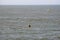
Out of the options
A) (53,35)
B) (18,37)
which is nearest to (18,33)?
(18,37)

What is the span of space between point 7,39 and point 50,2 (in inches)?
333

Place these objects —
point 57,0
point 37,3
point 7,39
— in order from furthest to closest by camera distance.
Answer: point 37,3
point 57,0
point 7,39

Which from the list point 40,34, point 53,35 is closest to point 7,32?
point 40,34

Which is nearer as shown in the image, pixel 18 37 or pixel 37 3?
pixel 18 37

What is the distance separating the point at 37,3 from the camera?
11.0 meters

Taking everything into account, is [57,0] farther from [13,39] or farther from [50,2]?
[13,39]

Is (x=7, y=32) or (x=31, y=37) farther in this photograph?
(x=7, y=32)

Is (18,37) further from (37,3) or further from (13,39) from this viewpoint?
(37,3)

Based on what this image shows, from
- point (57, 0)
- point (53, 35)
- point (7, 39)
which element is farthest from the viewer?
point (57, 0)

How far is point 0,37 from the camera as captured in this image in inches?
96.0

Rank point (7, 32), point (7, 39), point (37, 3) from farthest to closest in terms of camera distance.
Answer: point (37, 3) < point (7, 32) < point (7, 39)

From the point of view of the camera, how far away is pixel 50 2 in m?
10.4

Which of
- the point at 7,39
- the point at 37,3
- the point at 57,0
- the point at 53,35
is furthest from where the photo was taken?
the point at 37,3

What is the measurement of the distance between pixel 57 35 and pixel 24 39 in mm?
636
